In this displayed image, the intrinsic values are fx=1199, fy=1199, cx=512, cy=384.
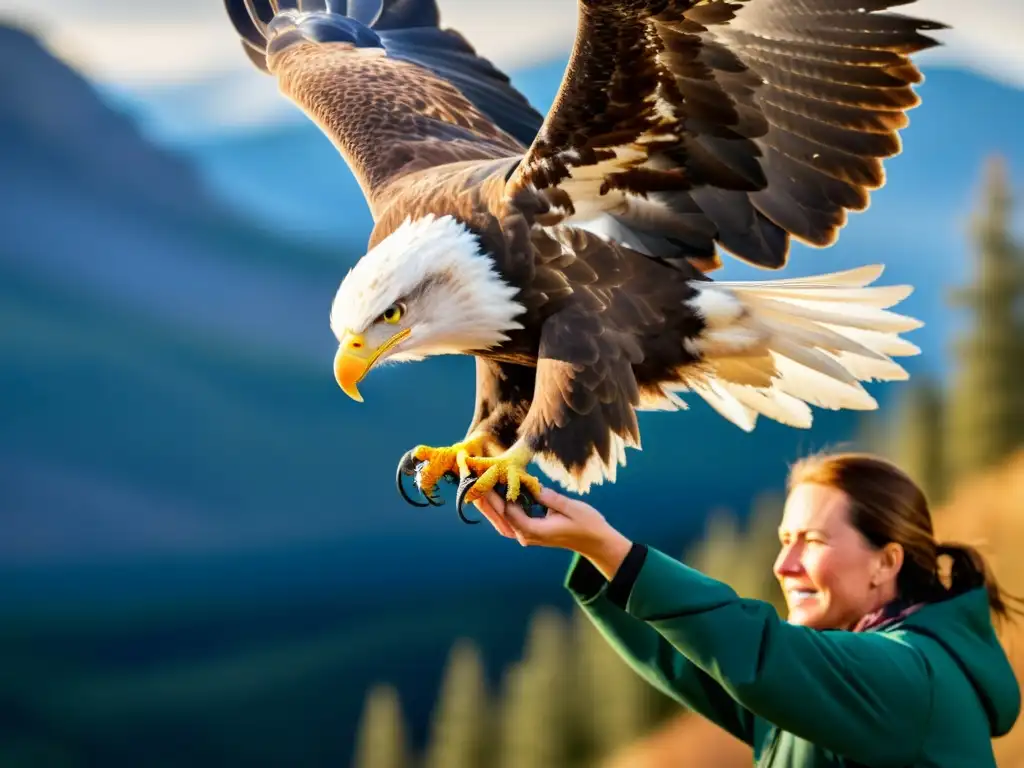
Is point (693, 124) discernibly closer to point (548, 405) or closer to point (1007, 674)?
Answer: point (548, 405)

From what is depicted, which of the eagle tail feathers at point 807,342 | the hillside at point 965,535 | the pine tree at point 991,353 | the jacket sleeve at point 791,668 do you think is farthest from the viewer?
the pine tree at point 991,353

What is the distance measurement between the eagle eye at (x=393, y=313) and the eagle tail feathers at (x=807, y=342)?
0.37 m

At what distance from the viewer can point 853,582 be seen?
1.10 metres

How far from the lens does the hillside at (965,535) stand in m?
3.59

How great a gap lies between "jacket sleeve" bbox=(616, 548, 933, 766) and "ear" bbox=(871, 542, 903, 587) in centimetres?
14

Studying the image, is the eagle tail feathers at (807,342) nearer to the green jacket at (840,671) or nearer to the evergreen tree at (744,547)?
the green jacket at (840,671)

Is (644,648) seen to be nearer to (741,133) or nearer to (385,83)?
(741,133)

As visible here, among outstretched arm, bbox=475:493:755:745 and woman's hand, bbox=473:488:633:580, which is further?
outstretched arm, bbox=475:493:755:745

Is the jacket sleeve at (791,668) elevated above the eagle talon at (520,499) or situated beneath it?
elevated above

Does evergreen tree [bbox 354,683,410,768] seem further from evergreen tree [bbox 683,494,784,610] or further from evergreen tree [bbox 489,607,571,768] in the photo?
evergreen tree [bbox 683,494,784,610]

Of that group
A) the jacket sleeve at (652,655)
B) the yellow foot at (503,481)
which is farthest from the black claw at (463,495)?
the jacket sleeve at (652,655)

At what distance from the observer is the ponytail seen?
110 centimetres

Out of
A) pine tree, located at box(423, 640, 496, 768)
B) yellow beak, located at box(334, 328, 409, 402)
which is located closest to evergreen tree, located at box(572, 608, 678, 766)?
pine tree, located at box(423, 640, 496, 768)

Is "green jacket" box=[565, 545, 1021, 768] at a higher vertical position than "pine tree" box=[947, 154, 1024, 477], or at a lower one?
higher
